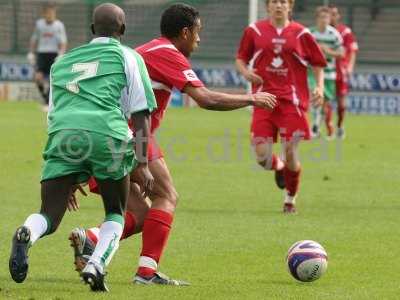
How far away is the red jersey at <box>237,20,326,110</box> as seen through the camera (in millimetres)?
13172

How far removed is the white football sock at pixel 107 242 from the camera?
24.9 ft

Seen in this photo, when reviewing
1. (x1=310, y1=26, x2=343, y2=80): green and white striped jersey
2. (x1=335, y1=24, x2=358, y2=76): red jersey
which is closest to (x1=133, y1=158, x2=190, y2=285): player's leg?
(x1=310, y1=26, x2=343, y2=80): green and white striped jersey

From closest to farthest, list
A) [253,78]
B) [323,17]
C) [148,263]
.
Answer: [148,263] → [253,78] → [323,17]

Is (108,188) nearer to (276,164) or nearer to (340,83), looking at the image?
(276,164)

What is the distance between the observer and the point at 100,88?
7.61 m

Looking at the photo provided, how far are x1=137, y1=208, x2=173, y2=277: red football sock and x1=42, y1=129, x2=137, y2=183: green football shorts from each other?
813 millimetres

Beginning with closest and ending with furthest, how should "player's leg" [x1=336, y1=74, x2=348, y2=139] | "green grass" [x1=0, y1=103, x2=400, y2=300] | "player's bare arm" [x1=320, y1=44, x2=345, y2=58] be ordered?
1. "green grass" [x1=0, y1=103, x2=400, y2=300]
2. "player's bare arm" [x1=320, y1=44, x2=345, y2=58]
3. "player's leg" [x1=336, y1=74, x2=348, y2=139]

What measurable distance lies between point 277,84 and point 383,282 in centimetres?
500

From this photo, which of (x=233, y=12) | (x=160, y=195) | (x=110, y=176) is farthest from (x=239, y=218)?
(x=233, y=12)

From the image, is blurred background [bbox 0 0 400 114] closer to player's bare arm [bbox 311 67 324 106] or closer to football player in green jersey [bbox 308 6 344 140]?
football player in green jersey [bbox 308 6 344 140]

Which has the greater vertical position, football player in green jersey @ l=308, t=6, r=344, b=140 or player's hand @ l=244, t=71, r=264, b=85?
player's hand @ l=244, t=71, r=264, b=85

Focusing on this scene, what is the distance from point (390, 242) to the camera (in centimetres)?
1051

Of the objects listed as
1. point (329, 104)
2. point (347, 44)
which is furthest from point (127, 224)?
point (347, 44)

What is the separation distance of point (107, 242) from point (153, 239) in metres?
0.74
